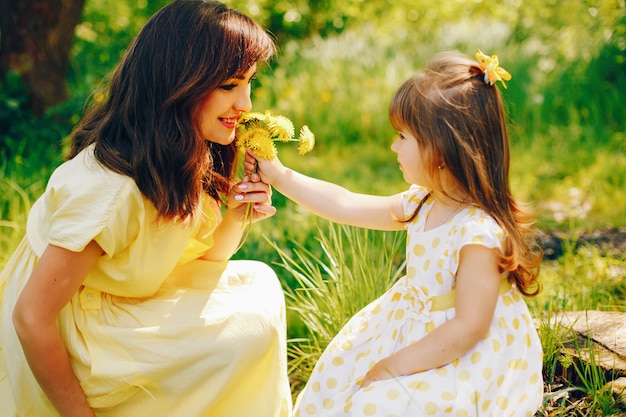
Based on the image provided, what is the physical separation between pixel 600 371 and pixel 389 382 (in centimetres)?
67

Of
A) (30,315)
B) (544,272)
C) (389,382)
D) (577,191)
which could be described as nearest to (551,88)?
(577,191)

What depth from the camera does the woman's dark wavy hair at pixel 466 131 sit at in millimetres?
1869

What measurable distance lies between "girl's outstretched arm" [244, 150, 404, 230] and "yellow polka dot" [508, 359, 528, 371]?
1.76 ft

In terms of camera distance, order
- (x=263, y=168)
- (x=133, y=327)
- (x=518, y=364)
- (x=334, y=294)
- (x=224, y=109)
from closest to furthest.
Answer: (x=518, y=364) → (x=133, y=327) → (x=224, y=109) → (x=263, y=168) → (x=334, y=294)

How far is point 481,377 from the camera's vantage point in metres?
1.80

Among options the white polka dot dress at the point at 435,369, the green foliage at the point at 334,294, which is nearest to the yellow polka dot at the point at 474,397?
the white polka dot dress at the point at 435,369

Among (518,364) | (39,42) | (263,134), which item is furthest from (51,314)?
(39,42)

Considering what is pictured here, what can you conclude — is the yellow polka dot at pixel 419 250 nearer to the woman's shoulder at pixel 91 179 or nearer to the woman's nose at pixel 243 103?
the woman's nose at pixel 243 103

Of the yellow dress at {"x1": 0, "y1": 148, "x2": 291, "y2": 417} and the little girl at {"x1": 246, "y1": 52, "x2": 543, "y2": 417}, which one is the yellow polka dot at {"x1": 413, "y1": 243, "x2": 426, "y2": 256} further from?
the yellow dress at {"x1": 0, "y1": 148, "x2": 291, "y2": 417}

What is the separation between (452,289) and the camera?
1.90 m

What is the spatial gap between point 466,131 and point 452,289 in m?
0.42

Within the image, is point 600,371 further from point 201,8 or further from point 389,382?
point 201,8

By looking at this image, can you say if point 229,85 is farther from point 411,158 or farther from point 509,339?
point 509,339

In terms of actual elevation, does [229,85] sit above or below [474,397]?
above
